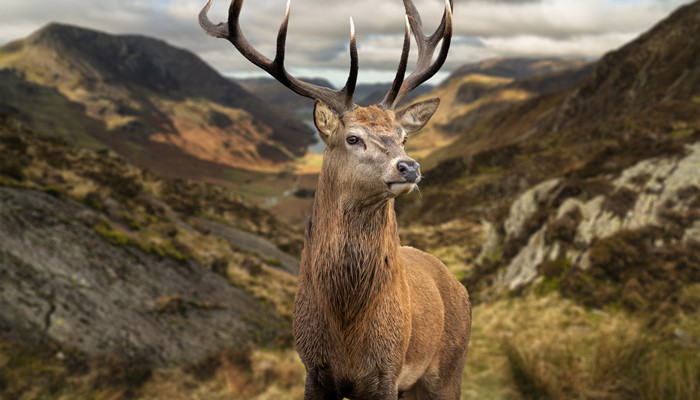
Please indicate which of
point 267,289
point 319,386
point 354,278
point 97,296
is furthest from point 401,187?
point 267,289

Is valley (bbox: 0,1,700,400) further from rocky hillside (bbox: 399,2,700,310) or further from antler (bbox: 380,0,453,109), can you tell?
antler (bbox: 380,0,453,109)

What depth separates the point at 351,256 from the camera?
2.82 m

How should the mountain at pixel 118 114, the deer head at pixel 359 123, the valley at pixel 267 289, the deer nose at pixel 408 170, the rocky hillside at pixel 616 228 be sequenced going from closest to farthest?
the deer nose at pixel 408 170, the deer head at pixel 359 123, the valley at pixel 267 289, the rocky hillside at pixel 616 228, the mountain at pixel 118 114

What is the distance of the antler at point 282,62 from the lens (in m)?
2.78

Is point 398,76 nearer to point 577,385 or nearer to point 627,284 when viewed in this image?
point 577,385

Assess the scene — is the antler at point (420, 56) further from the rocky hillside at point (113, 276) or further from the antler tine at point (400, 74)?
the rocky hillside at point (113, 276)

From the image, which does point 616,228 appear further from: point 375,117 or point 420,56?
point 375,117

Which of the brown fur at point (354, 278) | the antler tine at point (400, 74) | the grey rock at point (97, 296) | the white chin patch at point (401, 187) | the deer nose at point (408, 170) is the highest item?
the antler tine at point (400, 74)

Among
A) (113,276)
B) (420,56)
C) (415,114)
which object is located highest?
(420,56)

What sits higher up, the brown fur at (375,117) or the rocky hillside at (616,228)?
the brown fur at (375,117)

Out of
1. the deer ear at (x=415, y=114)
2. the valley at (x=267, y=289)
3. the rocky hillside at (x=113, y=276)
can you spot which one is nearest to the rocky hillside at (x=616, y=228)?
the valley at (x=267, y=289)

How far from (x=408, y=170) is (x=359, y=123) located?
0.66 m

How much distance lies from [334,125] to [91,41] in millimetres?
250336

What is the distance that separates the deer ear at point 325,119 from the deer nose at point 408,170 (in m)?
0.78
